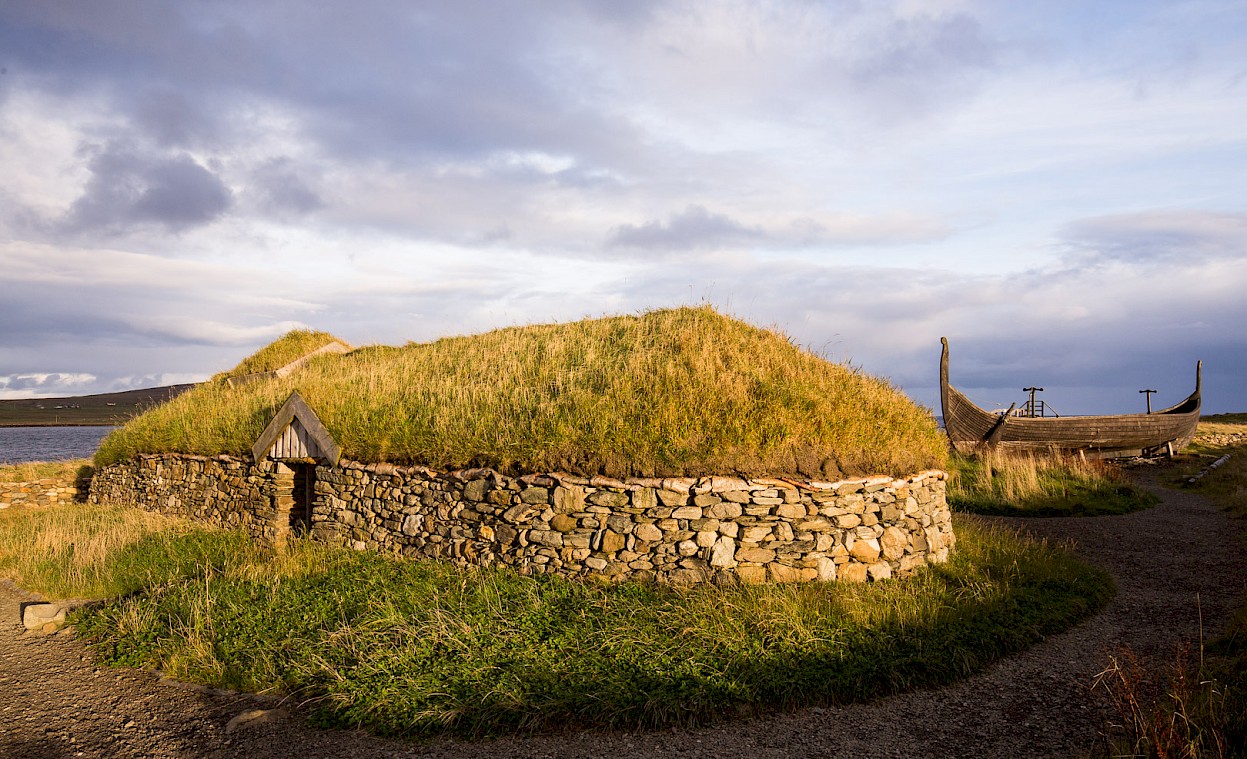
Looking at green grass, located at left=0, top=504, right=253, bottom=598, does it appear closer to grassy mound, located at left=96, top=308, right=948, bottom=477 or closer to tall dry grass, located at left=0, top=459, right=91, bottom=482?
grassy mound, located at left=96, top=308, right=948, bottom=477

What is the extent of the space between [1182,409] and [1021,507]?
1878 centimetres

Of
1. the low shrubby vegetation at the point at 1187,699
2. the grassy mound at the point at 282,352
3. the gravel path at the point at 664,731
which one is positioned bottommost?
the gravel path at the point at 664,731

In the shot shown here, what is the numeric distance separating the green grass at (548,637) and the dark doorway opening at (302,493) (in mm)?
3055

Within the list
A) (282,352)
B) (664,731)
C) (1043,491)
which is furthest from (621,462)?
(282,352)

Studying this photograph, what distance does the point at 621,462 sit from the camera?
9406 mm

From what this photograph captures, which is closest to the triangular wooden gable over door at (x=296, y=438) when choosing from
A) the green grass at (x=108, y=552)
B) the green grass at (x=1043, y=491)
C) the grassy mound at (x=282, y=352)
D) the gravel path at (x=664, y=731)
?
the green grass at (x=108, y=552)

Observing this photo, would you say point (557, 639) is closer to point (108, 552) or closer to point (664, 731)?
point (664, 731)

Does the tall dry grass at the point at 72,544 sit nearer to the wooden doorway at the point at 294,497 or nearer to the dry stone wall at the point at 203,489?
the dry stone wall at the point at 203,489

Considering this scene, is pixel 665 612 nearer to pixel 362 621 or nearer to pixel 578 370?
pixel 362 621

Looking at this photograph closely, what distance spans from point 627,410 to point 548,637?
379 cm

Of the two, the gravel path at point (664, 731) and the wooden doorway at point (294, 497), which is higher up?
the wooden doorway at point (294, 497)

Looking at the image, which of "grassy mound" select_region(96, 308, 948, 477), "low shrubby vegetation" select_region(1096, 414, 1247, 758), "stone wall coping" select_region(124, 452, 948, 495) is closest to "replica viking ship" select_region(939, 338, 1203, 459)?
"grassy mound" select_region(96, 308, 948, 477)

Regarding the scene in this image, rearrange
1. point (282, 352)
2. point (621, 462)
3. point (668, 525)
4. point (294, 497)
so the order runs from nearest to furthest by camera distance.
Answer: point (668, 525)
point (621, 462)
point (294, 497)
point (282, 352)

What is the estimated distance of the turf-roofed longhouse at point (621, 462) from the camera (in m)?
9.20
